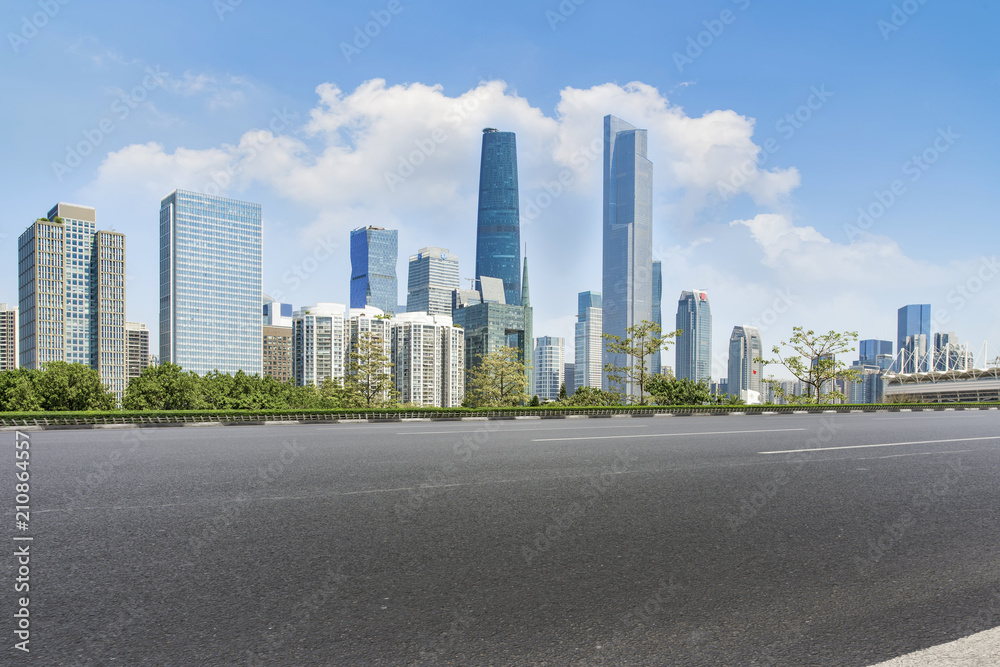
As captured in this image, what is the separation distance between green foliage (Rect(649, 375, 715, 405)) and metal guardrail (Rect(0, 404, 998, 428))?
455 cm

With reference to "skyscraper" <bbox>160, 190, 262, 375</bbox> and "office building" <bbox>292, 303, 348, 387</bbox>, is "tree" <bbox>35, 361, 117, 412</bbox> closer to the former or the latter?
"office building" <bbox>292, 303, 348, 387</bbox>

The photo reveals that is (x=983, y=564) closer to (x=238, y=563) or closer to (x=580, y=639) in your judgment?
(x=580, y=639)

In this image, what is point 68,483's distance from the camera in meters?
6.24

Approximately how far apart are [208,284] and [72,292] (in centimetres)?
3087

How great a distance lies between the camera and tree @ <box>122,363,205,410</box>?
35750mm

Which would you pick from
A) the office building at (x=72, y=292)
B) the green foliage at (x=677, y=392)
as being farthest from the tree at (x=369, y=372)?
the office building at (x=72, y=292)

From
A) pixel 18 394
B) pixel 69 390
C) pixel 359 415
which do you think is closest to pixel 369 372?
pixel 359 415

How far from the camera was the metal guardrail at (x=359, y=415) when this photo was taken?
21609 mm

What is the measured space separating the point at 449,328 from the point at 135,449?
345 feet

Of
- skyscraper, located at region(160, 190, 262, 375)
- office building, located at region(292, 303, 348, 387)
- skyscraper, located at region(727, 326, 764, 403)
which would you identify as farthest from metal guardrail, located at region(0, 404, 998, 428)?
skyscraper, located at region(160, 190, 262, 375)

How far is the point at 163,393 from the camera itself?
3666 centimetres

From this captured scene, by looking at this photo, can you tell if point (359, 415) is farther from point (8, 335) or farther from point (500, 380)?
point (8, 335)

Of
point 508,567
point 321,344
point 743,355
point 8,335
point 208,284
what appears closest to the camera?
point 508,567

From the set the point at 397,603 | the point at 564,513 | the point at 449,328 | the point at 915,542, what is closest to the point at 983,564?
the point at 915,542
